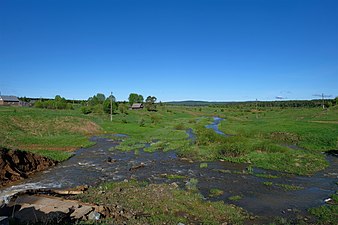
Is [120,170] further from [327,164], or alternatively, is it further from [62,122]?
[62,122]

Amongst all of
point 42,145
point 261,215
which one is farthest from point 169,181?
point 42,145

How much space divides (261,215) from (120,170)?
13.9 metres

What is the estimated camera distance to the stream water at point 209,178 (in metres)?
16.3

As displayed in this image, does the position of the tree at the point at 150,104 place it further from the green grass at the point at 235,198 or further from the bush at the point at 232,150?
the green grass at the point at 235,198

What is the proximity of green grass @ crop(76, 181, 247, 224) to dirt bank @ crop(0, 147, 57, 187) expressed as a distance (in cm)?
777

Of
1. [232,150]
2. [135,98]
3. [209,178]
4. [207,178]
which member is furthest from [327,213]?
[135,98]

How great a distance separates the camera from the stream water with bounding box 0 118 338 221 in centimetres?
1634

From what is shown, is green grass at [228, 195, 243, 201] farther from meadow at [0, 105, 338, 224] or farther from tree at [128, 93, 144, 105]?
tree at [128, 93, 144, 105]

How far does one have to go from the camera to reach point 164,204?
15047mm

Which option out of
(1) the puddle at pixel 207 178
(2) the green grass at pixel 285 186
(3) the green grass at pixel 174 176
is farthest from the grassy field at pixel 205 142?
(3) the green grass at pixel 174 176

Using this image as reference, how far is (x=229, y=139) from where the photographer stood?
35.1 meters

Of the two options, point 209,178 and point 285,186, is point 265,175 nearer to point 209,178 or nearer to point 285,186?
point 285,186

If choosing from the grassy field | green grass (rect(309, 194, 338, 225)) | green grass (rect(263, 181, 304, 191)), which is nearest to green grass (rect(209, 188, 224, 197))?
green grass (rect(263, 181, 304, 191))

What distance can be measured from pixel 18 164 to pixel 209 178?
55.5ft
